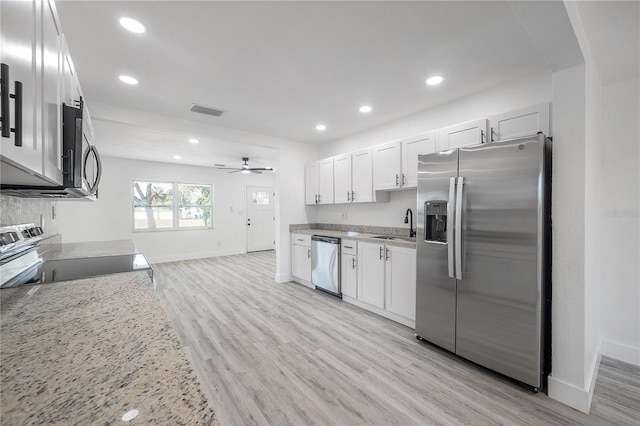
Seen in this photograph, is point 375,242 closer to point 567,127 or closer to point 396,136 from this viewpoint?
point 396,136

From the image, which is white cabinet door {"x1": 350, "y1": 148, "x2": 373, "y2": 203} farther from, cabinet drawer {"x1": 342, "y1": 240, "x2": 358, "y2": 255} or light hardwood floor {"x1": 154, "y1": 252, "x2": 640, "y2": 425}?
light hardwood floor {"x1": 154, "y1": 252, "x2": 640, "y2": 425}

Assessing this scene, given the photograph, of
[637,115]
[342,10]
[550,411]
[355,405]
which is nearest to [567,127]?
[637,115]

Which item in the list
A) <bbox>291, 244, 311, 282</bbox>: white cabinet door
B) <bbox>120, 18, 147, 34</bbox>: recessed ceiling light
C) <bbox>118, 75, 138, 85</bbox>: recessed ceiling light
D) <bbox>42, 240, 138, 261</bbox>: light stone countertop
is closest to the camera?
<bbox>120, 18, 147, 34</bbox>: recessed ceiling light

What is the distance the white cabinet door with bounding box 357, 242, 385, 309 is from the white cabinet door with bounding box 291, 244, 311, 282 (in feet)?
3.70

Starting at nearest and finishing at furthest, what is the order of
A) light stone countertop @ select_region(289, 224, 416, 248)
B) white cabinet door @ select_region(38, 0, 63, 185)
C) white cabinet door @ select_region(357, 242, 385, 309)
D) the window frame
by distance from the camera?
white cabinet door @ select_region(38, 0, 63, 185) → light stone countertop @ select_region(289, 224, 416, 248) → white cabinet door @ select_region(357, 242, 385, 309) → the window frame

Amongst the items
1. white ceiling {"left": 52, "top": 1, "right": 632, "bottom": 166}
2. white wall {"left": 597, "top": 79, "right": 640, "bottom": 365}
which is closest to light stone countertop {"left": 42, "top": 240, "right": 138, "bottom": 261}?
white ceiling {"left": 52, "top": 1, "right": 632, "bottom": 166}

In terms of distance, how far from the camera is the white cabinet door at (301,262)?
448 centimetres

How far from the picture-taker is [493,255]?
6.94 ft

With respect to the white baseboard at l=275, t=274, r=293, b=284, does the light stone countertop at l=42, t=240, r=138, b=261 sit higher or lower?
higher

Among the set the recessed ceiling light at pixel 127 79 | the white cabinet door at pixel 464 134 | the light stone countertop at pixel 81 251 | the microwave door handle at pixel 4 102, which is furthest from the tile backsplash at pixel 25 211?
the white cabinet door at pixel 464 134

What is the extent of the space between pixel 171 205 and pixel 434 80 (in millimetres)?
6572

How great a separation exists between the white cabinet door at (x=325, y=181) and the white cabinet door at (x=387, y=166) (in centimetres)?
95

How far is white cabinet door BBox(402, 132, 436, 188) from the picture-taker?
307cm

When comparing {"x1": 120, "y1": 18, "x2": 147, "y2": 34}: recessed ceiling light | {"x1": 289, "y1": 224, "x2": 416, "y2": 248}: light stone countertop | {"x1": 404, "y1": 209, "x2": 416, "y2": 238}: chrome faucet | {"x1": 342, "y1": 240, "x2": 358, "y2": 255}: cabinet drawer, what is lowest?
{"x1": 342, "y1": 240, "x2": 358, "y2": 255}: cabinet drawer
